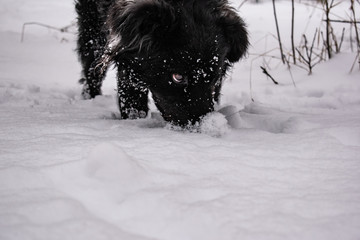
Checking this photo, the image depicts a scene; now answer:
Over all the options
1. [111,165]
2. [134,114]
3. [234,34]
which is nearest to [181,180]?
[111,165]

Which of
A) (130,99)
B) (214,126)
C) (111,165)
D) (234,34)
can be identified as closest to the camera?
(111,165)

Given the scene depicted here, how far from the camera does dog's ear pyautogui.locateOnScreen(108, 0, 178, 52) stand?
1.96 metres

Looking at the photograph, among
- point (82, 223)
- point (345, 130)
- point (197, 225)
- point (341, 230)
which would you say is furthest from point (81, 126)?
point (345, 130)

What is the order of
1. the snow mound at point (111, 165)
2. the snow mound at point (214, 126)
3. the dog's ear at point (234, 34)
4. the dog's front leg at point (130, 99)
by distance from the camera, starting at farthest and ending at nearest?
the dog's front leg at point (130, 99)
the dog's ear at point (234, 34)
the snow mound at point (214, 126)
the snow mound at point (111, 165)

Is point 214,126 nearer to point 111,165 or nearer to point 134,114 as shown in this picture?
point 111,165

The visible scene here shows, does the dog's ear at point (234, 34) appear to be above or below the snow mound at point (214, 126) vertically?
above

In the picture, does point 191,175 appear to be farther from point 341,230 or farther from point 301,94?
point 301,94

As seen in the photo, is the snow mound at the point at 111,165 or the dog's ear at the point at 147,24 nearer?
the snow mound at the point at 111,165

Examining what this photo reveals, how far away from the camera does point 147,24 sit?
Result: 201 centimetres

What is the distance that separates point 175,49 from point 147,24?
278 mm

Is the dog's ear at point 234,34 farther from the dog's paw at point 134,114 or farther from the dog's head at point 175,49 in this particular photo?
the dog's paw at point 134,114

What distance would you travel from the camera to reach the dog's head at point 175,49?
1945 millimetres

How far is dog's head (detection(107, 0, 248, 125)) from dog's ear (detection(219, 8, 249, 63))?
0.66 feet

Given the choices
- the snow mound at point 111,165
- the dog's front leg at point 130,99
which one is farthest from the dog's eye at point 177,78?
the snow mound at point 111,165
